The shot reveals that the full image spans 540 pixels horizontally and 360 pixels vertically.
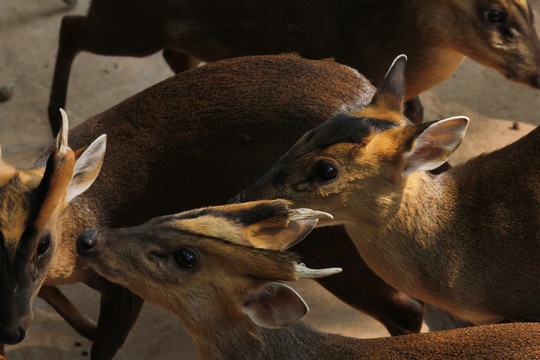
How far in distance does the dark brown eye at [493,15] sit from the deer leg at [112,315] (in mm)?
2897

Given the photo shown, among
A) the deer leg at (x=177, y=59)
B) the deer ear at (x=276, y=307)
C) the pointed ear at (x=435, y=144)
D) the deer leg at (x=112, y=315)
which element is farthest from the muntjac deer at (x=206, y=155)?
the deer leg at (x=177, y=59)

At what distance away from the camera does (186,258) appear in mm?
3139

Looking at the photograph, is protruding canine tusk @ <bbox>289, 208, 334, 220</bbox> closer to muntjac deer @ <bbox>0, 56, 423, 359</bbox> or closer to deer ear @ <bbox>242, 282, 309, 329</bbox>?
deer ear @ <bbox>242, 282, 309, 329</bbox>

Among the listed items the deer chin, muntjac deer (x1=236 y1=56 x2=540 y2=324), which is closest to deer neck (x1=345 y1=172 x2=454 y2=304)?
muntjac deer (x1=236 y1=56 x2=540 y2=324)

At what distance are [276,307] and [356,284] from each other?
143cm

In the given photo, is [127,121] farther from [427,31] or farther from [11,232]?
[427,31]

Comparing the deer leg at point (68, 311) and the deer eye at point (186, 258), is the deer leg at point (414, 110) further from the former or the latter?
A: the deer eye at point (186, 258)

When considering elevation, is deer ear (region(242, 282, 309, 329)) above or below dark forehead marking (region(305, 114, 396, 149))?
below

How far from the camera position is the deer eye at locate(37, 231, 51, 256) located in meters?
3.65

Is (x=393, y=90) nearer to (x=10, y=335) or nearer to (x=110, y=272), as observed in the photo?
(x=110, y=272)

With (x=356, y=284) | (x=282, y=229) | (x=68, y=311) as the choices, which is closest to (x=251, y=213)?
(x=282, y=229)

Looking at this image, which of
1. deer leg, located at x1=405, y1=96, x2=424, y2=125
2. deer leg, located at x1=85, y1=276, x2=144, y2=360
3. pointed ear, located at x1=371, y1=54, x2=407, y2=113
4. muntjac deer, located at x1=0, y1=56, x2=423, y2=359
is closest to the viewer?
pointed ear, located at x1=371, y1=54, x2=407, y2=113

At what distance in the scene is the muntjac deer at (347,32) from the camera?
5.12 meters

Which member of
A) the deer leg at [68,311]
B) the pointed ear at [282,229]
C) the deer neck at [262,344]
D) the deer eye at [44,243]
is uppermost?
the pointed ear at [282,229]
